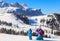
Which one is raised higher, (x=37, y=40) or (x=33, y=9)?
(x=33, y=9)

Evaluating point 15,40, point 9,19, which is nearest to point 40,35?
point 15,40

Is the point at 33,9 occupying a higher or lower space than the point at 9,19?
higher

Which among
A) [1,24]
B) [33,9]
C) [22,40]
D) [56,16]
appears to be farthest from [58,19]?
[33,9]

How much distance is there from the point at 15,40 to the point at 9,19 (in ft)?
60.6

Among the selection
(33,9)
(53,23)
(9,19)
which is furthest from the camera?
(33,9)

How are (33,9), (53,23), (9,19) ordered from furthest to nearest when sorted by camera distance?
(33,9), (53,23), (9,19)

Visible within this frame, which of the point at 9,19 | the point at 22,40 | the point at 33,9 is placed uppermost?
the point at 33,9

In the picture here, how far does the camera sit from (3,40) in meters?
16.7

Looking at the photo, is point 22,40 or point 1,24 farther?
point 1,24

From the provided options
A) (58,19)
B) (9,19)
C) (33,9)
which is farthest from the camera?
(33,9)

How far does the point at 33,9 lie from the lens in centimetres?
9088

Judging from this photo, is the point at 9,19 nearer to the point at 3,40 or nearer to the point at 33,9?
the point at 3,40

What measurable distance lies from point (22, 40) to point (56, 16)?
2765cm

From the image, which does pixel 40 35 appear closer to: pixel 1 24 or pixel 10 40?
pixel 10 40
